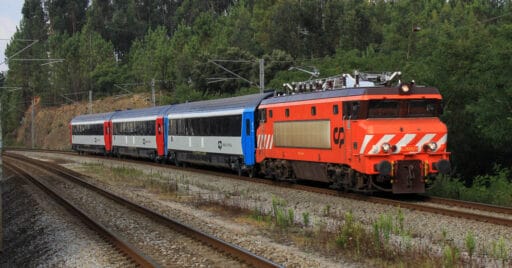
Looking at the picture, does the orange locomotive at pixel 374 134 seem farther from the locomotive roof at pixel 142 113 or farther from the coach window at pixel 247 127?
the locomotive roof at pixel 142 113

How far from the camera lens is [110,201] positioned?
1944 centimetres

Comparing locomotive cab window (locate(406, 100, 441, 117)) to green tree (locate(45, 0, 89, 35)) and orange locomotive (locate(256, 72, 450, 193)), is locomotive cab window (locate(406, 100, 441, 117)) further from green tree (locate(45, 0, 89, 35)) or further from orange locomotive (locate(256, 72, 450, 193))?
green tree (locate(45, 0, 89, 35))

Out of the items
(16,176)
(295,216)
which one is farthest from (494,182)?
(16,176)

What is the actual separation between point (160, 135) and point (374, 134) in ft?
70.8

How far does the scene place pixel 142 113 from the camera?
40.4 meters

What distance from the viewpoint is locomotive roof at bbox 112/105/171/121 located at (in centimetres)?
3716

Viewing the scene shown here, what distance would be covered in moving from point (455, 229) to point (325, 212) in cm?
353

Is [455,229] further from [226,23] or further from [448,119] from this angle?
[226,23]

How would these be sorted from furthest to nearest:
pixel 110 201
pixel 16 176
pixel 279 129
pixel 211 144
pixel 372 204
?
pixel 16 176 < pixel 211 144 < pixel 279 129 < pixel 110 201 < pixel 372 204

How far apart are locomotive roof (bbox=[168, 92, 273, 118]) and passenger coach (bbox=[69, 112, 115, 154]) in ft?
47.7

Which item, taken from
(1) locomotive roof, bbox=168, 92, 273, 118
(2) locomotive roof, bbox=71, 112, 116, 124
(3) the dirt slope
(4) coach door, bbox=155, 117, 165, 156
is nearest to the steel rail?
(1) locomotive roof, bbox=168, 92, 273, 118

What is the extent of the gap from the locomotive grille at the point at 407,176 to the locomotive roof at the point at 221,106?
8.65 m

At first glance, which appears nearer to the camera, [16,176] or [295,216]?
[295,216]

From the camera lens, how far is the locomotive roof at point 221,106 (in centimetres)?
2462
